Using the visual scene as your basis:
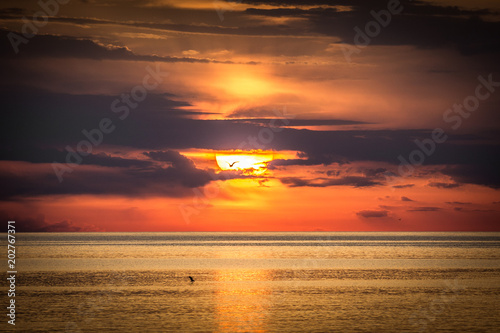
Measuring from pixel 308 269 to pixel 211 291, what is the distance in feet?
104

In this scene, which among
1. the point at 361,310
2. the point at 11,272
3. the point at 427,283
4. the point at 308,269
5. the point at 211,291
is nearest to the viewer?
the point at 361,310

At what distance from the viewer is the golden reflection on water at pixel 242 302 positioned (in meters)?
42.6

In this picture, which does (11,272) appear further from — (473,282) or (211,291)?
(473,282)

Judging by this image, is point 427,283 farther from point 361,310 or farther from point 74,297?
point 74,297

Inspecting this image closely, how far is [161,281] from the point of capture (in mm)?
71375

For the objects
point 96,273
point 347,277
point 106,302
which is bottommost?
point 106,302

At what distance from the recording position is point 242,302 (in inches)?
2105

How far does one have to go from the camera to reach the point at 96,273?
274 ft

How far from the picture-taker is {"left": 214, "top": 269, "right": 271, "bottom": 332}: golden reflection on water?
42.6 meters

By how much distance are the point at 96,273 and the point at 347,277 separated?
110 ft

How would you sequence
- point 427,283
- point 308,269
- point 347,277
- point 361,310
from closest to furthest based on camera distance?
point 361,310 → point 427,283 → point 347,277 → point 308,269

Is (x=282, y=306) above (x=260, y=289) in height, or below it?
below

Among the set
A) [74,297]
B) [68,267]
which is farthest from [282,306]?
[68,267]

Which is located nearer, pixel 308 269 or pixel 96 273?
pixel 96 273
